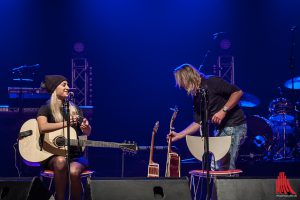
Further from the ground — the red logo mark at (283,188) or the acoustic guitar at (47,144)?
the acoustic guitar at (47,144)

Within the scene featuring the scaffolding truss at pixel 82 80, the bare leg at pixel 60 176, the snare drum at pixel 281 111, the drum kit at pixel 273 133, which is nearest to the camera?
the bare leg at pixel 60 176

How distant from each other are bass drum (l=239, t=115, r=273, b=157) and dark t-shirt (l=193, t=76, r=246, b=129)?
3.49 m

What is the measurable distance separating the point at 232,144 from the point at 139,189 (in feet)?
7.58

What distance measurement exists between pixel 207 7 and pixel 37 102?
501 centimetres

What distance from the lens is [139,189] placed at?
15.0 feet

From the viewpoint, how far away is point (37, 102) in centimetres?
869

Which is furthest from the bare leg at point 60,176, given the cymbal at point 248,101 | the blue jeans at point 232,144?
the cymbal at point 248,101

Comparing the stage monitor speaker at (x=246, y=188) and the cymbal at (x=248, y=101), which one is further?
the cymbal at (x=248, y=101)

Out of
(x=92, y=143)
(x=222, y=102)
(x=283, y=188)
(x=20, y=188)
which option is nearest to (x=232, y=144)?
(x=222, y=102)

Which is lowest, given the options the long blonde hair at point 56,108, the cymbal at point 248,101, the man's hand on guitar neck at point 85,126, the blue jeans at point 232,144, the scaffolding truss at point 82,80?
the blue jeans at point 232,144

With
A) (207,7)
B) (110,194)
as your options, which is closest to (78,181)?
(110,194)

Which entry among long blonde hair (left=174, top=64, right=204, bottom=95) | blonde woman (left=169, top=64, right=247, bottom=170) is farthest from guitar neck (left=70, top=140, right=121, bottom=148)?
long blonde hair (left=174, top=64, right=204, bottom=95)

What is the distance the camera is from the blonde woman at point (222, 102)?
6.58 m

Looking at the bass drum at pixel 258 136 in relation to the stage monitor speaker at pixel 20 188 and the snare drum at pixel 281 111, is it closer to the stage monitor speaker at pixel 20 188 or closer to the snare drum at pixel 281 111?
the snare drum at pixel 281 111
